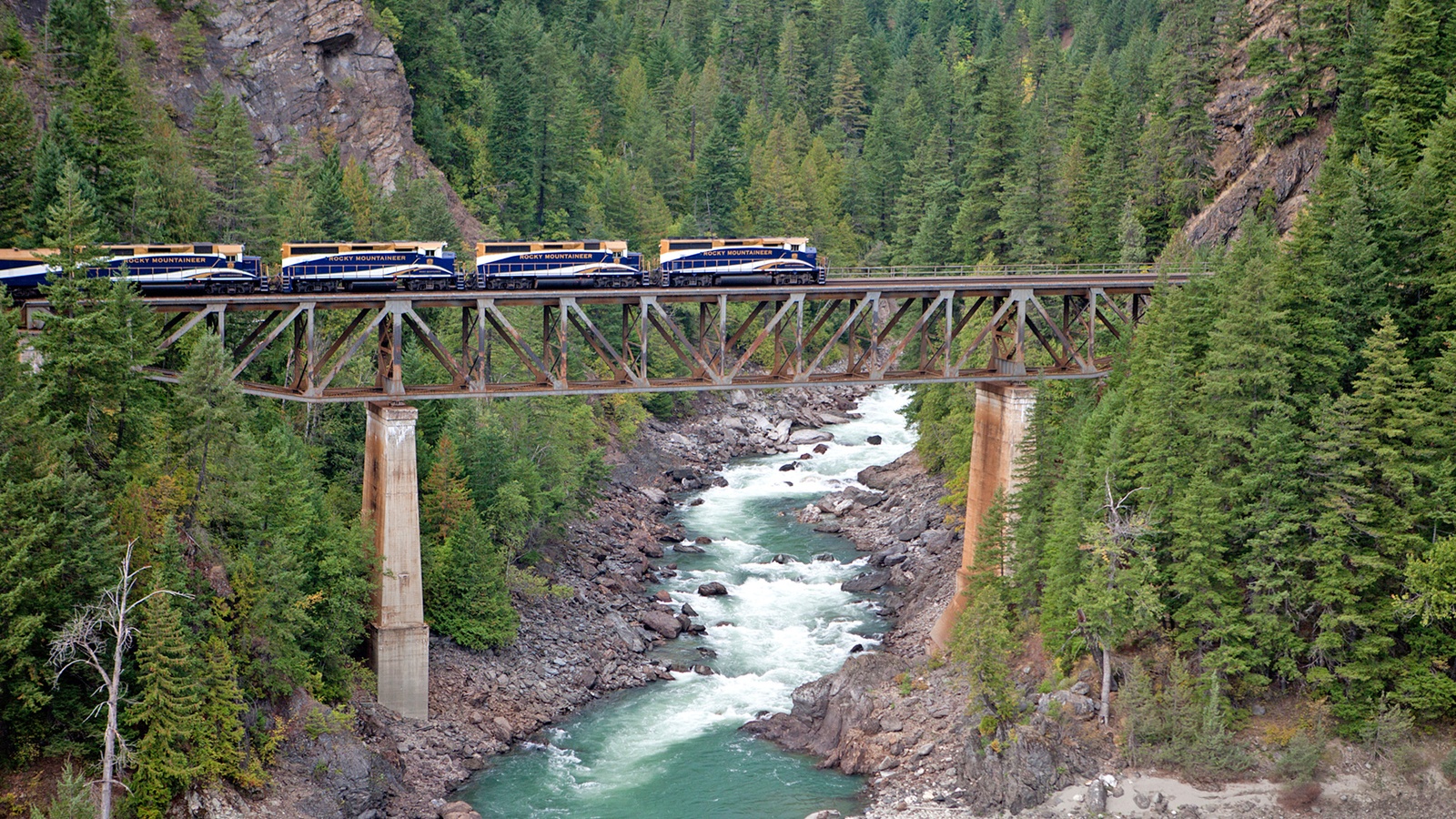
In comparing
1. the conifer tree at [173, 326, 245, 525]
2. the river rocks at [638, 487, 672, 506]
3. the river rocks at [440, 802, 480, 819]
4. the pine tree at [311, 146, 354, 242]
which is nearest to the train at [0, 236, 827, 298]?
the conifer tree at [173, 326, 245, 525]

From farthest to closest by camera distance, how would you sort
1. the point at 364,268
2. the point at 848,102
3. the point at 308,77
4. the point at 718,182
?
1. the point at 848,102
2. the point at 718,182
3. the point at 308,77
4. the point at 364,268

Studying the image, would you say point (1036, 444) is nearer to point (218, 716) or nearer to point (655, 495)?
point (218, 716)

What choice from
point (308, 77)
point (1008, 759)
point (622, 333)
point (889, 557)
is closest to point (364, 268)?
point (622, 333)

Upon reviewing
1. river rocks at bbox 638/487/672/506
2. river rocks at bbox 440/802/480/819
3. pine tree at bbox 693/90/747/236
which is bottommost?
river rocks at bbox 440/802/480/819

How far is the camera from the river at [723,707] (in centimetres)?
4325

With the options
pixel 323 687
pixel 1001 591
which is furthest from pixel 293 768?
pixel 1001 591

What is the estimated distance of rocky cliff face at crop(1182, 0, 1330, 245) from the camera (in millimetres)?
60812

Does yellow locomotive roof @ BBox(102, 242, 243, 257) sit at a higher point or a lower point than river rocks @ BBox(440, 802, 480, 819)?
higher

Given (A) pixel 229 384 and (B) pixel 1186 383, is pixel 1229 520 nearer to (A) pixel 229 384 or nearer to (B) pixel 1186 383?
(B) pixel 1186 383

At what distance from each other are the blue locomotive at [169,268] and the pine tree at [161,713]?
54.7ft

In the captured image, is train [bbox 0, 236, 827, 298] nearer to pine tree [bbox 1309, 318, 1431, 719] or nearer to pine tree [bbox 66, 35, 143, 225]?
pine tree [bbox 66, 35, 143, 225]

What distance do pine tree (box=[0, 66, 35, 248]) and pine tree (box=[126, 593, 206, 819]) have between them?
2599 centimetres

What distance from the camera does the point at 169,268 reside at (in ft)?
156

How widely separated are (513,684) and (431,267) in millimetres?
17074
